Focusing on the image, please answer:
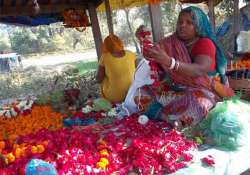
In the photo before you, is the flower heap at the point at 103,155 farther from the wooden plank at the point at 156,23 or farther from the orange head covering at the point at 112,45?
the orange head covering at the point at 112,45

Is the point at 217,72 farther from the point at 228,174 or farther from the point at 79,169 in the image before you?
the point at 79,169

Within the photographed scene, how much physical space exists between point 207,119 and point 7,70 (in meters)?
13.7

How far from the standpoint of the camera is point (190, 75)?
3232 mm

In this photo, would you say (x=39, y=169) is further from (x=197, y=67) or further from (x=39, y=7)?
(x=39, y=7)

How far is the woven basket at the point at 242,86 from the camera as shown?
3813 mm

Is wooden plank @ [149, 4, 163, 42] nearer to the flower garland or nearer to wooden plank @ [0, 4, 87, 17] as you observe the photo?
wooden plank @ [0, 4, 87, 17]

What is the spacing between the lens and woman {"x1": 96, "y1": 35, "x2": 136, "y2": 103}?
491 centimetres

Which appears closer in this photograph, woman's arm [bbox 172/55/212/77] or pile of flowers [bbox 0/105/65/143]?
woman's arm [bbox 172/55/212/77]

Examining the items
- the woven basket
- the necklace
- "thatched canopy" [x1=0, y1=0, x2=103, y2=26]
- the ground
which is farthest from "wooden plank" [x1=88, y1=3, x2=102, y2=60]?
the necklace

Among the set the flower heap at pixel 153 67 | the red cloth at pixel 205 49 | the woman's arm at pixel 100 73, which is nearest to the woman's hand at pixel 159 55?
the flower heap at pixel 153 67

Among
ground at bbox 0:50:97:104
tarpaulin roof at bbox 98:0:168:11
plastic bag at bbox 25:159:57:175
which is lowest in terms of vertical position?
ground at bbox 0:50:97:104

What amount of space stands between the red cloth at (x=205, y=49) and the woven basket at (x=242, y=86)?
636 millimetres

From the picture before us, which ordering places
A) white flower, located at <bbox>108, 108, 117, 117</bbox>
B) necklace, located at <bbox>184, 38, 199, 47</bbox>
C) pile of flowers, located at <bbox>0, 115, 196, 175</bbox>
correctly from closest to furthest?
pile of flowers, located at <bbox>0, 115, 196, 175</bbox> → necklace, located at <bbox>184, 38, 199, 47</bbox> → white flower, located at <bbox>108, 108, 117, 117</bbox>

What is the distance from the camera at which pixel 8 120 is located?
189 inches
